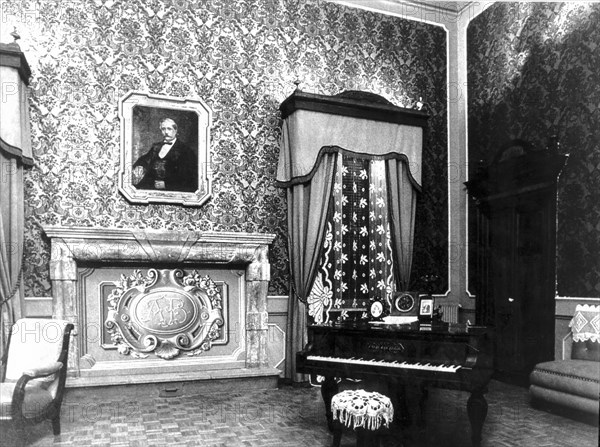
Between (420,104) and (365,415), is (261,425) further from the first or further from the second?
(420,104)

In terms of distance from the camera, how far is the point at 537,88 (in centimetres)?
574

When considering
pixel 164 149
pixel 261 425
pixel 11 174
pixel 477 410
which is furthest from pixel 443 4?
pixel 261 425

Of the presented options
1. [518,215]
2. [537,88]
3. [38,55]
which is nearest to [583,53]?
[537,88]

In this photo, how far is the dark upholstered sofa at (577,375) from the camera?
4250 millimetres

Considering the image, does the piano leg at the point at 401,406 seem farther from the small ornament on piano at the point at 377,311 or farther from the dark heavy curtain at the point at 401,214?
the dark heavy curtain at the point at 401,214

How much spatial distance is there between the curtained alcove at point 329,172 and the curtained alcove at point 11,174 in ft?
8.32

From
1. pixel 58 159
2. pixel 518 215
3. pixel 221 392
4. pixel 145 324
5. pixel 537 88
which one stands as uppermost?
pixel 537 88

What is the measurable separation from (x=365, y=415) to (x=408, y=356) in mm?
690

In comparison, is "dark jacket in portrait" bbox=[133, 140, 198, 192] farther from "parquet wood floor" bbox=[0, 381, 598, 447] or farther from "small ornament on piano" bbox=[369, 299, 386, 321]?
"small ornament on piano" bbox=[369, 299, 386, 321]

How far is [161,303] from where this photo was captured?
5.49 m

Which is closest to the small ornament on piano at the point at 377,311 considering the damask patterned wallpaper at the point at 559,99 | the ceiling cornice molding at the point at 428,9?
the damask patterned wallpaper at the point at 559,99

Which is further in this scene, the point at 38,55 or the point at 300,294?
the point at 300,294

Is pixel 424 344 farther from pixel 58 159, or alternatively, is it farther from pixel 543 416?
pixel 58 159

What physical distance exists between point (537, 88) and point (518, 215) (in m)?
1.36
